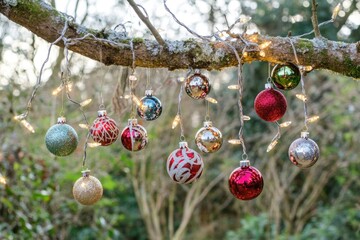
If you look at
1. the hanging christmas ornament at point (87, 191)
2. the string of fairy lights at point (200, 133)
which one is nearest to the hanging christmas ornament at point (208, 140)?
the string of fairy lights at point (200, 133)

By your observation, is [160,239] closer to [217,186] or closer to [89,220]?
[217,186]

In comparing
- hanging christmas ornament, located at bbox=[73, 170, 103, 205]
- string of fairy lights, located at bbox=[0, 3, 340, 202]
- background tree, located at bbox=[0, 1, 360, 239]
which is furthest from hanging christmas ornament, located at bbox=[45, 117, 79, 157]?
background tree, located at bbox=[0, 1, 360, 239]

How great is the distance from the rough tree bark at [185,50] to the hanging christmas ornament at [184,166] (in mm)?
268

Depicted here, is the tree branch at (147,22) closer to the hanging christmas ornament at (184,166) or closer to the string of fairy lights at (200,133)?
the string of fairy lights at (200,133)

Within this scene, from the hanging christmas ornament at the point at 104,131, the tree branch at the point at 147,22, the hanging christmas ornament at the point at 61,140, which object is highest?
the tree branch at the point at 147,22

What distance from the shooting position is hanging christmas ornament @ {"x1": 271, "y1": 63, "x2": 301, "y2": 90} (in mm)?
1533

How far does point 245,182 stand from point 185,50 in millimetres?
425

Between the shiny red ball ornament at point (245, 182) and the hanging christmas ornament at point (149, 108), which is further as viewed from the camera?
the hanging christmas ornament at point (149, 108)

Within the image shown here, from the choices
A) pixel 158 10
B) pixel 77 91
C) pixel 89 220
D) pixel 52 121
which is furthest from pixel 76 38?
pixel 77 91

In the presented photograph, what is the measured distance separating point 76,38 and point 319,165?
4.68m

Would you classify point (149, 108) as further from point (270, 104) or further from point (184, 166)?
point (270, 104)

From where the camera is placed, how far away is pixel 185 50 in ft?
5.04

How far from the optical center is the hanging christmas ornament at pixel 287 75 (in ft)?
5.03

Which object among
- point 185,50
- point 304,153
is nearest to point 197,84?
point 185,50
